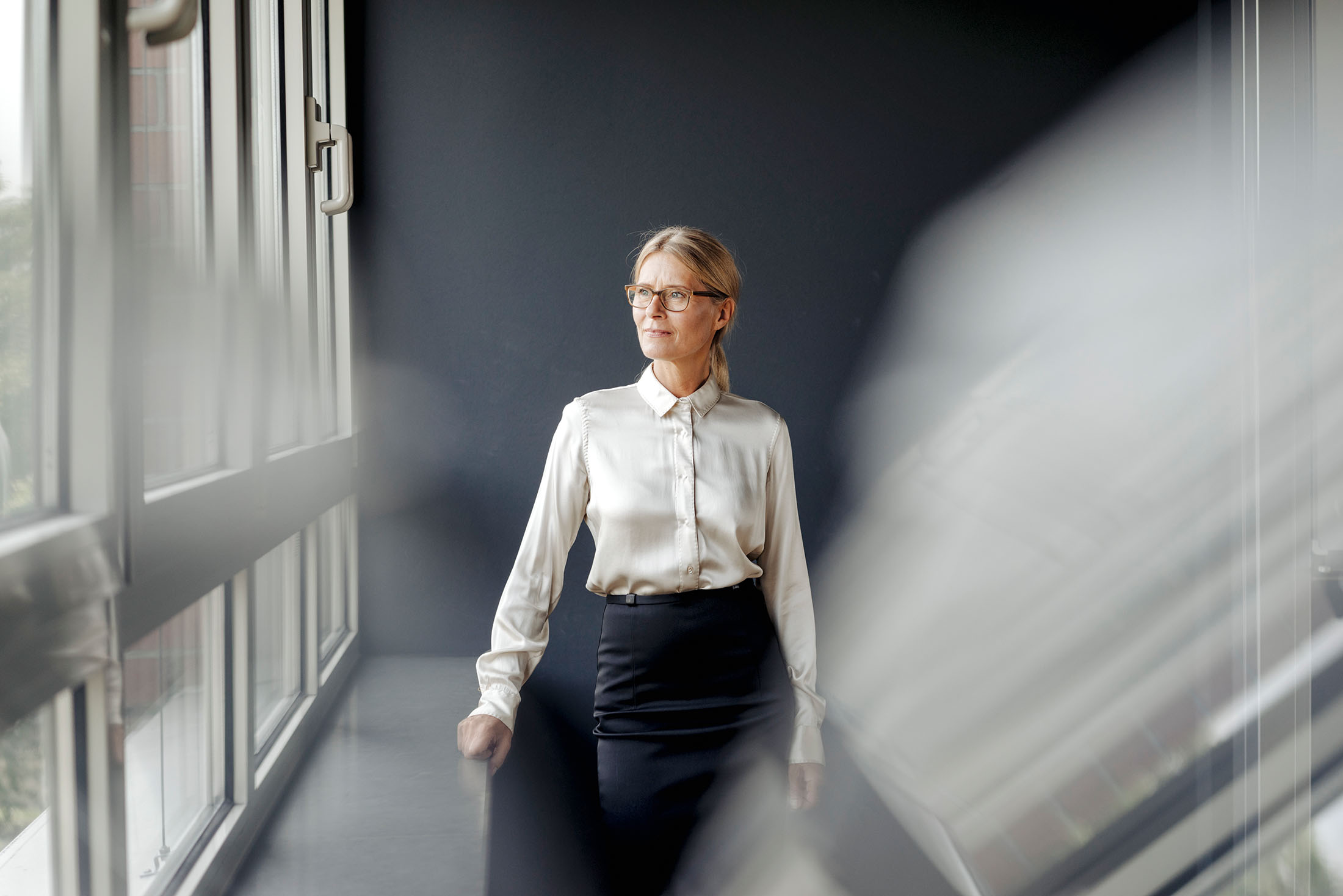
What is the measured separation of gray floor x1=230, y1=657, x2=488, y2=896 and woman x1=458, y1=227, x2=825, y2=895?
0.22 meters

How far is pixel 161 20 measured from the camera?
0.93 meters

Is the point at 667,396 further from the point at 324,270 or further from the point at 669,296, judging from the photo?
the point at 324,270

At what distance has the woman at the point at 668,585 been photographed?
164 centimetres

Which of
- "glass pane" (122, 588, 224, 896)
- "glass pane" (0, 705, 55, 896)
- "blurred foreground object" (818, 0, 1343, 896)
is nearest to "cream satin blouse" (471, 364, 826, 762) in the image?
"glass pane" (122, 588, 224, 896)

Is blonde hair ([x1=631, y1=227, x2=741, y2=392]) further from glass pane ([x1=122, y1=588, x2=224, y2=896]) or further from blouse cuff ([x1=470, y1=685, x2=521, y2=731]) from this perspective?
glass pane ([x1=122, y1=588, x2=224, y2=896])

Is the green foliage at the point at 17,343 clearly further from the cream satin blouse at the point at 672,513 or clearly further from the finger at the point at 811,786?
the finger at the point at 811,786

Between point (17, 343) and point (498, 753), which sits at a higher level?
point (17, 343)

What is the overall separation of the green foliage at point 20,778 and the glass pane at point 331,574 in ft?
4.52

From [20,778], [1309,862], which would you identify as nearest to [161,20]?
[20,778]

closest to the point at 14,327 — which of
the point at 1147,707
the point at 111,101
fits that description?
the point at 111,101

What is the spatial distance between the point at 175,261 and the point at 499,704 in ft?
2.92

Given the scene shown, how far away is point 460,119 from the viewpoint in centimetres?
280

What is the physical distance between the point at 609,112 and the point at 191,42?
1478mm

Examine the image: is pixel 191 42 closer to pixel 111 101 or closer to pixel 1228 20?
pixel 111 101
